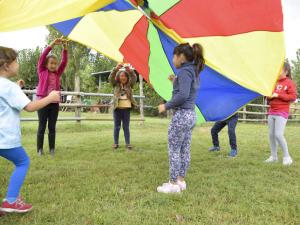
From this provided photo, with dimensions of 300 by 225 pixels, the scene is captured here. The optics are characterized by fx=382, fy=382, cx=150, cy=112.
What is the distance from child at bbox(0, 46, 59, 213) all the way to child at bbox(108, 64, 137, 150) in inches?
134

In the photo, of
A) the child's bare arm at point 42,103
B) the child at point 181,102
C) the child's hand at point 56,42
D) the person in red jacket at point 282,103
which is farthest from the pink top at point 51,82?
the person in red jacket at point 282,103

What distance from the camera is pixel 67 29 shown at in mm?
5277

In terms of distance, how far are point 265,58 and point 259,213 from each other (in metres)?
1.47

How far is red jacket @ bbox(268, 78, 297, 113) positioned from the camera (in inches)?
192

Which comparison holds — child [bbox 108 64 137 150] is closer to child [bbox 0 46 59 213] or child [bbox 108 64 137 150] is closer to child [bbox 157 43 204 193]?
child [bbox 157 43 204 193]

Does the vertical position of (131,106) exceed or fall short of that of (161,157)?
it exceeds it

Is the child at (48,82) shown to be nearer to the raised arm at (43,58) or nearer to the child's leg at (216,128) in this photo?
the raised arm at (43,58)

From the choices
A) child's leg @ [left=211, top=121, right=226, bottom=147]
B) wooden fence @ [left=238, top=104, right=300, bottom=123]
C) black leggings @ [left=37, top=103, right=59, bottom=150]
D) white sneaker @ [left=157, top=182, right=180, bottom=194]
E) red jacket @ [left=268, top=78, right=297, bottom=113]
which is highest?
red jacket @ [left=268, top=78, right=297, bottom=113]

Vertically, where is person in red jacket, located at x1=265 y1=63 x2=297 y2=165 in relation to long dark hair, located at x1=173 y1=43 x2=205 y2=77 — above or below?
below

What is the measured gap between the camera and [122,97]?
617 centimetres

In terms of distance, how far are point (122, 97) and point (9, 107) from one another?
3.56m

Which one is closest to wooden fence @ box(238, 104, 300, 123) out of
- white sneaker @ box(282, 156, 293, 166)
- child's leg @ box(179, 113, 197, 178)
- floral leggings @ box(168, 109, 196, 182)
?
white sneaker @ box(282, 156, 293, 166)

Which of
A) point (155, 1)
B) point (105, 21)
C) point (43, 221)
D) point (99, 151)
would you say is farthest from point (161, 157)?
point (43, 221)

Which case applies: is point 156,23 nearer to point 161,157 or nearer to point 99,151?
point 161,157
